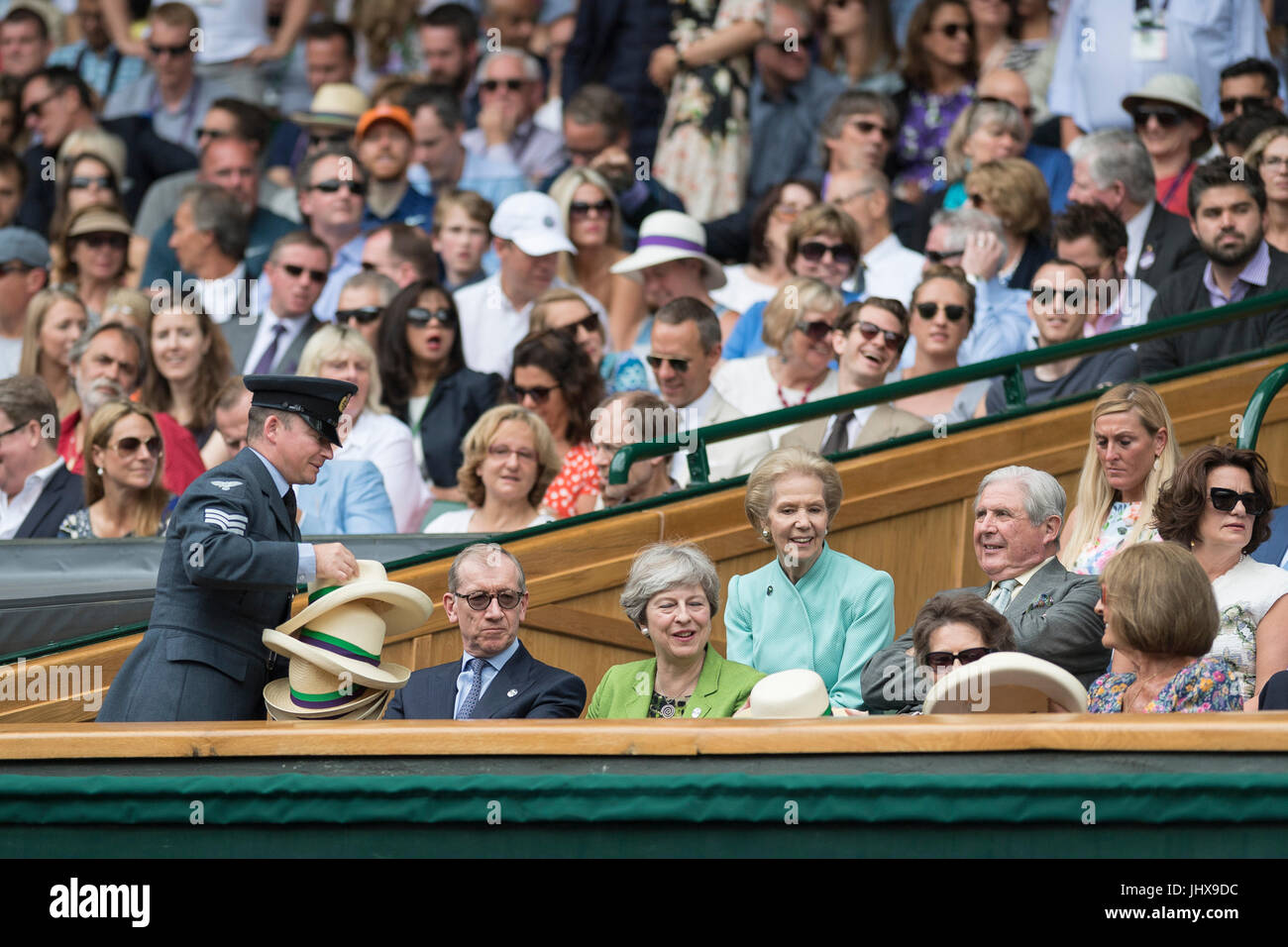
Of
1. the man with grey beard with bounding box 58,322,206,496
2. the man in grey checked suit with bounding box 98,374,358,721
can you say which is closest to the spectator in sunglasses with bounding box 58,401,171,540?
the man with grey beard with bounding box 58,322,206,496

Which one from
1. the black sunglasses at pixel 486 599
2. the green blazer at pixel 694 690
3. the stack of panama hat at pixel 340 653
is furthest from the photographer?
the black sunglasses at pixel 486 599

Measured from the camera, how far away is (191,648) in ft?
16.1

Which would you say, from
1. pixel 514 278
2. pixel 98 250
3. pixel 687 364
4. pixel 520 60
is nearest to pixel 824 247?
pixel 687 364

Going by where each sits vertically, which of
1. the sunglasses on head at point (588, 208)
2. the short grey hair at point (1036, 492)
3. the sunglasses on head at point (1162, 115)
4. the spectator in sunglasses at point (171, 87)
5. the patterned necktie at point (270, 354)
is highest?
the spectator in sunglasses at point (171, 87)

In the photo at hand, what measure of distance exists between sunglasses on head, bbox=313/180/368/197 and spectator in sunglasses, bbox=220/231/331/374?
656 mm

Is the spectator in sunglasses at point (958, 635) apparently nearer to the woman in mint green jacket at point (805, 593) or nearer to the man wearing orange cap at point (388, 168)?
the woman in mint green jacket at point (805, 593)

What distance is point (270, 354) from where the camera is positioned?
9477mm

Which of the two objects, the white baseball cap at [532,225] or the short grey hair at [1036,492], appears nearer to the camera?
the short grey hair at [1036,492]

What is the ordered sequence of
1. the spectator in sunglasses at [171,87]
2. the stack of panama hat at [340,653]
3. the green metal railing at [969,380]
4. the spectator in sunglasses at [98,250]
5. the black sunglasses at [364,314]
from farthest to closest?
the spectator in sunglasses at [171,87]
the spectator in sunglasses at [98,250]
the black sunglasses at [364,314]
the green metal railing at [969,380]
the stack of panama hat at [340,653]

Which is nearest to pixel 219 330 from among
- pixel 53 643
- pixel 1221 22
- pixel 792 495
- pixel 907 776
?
pixel 53 643

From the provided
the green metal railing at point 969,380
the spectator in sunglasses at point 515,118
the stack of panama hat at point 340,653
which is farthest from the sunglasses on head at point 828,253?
the stack of panama hat at point 340,653

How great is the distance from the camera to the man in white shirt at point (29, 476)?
807 centimetres

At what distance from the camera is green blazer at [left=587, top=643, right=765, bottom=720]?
529cm

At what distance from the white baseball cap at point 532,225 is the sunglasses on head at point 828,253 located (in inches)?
47.8
